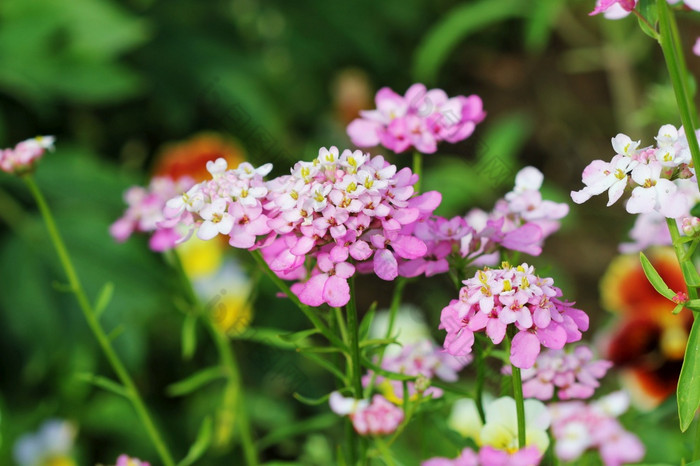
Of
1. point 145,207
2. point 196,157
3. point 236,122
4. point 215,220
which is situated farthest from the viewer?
point 196,157

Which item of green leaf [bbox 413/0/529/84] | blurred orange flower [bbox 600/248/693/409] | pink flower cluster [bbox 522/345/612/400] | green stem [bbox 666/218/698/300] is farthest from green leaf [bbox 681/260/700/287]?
green leaf [bbox 413/0/529/84]

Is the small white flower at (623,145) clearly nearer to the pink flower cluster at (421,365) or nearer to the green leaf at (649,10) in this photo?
the green leaf at (649,10)

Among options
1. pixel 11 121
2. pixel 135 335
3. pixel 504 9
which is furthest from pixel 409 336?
pixel 11 121

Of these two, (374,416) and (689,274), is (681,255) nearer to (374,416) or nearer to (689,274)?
(689,274)

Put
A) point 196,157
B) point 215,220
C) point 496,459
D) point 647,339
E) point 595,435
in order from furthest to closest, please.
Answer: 1. point 196,157
2. point 647,339
3. point 595,435
4. point 215,220
5. point 496,459

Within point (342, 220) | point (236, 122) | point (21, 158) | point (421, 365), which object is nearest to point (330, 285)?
point (342, 220)

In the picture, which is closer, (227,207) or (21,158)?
(227,207)

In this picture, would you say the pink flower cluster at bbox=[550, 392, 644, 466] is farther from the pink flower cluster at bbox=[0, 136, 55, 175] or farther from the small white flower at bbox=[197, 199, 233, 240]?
the pink flower cluster at bbox=[0, 136, 55, 175]

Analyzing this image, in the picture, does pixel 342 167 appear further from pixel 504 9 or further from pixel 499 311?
pixel 504 9
